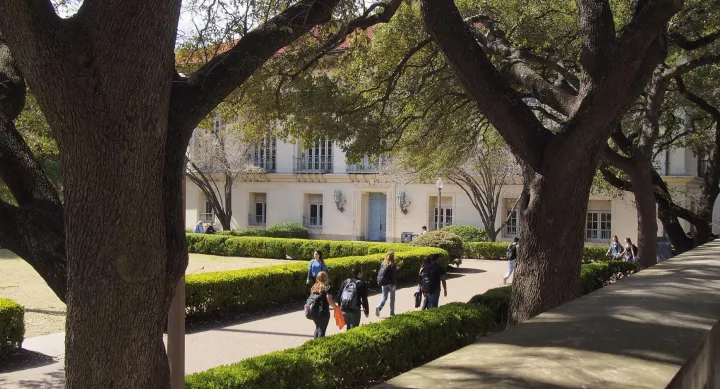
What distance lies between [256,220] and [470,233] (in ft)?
51.8

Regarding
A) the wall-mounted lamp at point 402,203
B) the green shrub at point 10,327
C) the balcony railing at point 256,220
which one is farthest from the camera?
the balcony railing at point 256,220

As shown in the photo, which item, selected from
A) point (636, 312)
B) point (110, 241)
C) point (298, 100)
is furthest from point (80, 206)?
point (298, 100)

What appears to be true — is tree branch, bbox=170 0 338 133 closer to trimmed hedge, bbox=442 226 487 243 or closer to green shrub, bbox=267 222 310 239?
trimmed hedge, bbox=442 226 487 243

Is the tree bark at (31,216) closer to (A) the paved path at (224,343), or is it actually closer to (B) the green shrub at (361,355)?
(B) the green shrub at (361,355)

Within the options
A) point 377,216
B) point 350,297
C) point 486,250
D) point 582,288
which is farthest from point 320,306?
point 377,216

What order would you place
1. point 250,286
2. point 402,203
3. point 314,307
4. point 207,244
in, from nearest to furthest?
1. point 314,307
2. point 250,286
3. point 207,244
4. point 402,203

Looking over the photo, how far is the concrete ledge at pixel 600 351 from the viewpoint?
2.57 metres

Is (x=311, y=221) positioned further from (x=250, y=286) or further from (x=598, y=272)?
(x=598, y=272)

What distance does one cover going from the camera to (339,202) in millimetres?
39156

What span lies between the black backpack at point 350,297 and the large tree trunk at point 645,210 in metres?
6.07

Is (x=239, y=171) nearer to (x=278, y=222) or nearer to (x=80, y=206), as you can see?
(x=278, y=222)

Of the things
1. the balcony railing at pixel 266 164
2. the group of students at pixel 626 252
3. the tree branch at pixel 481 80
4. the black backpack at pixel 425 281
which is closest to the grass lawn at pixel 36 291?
the black backpack at pixel 425 281

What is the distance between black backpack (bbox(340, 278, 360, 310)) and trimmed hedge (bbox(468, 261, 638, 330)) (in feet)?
Result: 6.34

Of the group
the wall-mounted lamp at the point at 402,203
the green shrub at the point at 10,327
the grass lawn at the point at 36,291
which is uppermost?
the wall-mounted lamp at the point at 402,203
